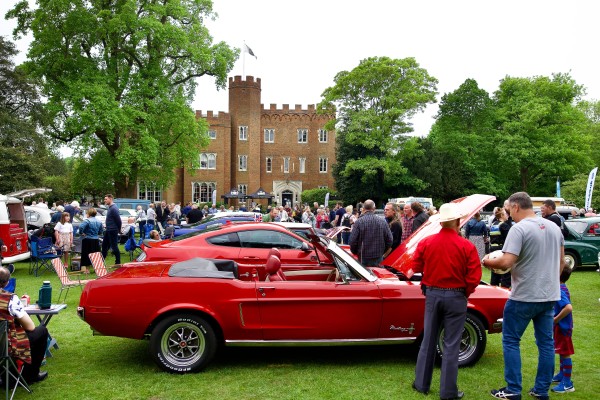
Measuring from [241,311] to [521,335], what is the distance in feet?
9.35

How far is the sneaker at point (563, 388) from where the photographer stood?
5141 mm

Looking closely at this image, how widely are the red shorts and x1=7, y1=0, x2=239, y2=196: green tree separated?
81.7 ft

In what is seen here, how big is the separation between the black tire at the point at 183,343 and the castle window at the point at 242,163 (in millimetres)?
49898

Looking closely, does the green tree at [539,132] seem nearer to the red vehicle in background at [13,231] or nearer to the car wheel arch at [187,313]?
the red vehicle in background at [13,231]

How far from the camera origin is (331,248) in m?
5.96

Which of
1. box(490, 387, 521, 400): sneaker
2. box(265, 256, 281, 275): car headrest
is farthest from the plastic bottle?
box(490, 387, 521, 400): sneaker

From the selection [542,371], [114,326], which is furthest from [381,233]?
[114,326]

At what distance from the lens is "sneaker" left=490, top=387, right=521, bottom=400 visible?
15.8 feet

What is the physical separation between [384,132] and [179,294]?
3742cm

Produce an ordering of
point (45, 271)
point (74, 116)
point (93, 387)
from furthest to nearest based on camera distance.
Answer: point (74, 116) < point (45, 271) < point (93, 387)

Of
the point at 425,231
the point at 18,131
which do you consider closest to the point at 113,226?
the point at 425,231

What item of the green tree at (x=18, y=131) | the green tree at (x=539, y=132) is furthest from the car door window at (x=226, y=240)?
the green tree at (x=539, y=132)

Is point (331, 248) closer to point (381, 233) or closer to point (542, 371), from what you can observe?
point (542, 371)

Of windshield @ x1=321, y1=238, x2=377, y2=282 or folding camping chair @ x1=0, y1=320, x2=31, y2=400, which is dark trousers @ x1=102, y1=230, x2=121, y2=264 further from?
windshield @ x1=321, y1=238, x2=377, y2=282
